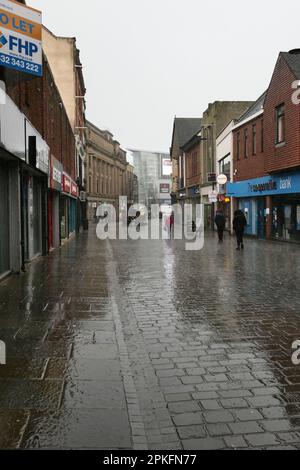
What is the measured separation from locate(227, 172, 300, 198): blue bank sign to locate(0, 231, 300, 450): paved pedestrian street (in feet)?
42.2

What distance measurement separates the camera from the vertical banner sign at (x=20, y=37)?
A: 10242 millimetres

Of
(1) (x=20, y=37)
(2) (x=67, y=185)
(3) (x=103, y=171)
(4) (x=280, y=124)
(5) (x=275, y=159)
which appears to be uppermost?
(3) (x=103, y=171)

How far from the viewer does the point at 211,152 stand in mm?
41969

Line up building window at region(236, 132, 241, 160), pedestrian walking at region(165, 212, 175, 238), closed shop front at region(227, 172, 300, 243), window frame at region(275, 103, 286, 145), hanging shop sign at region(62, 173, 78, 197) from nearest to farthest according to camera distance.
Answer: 1. closed shop front at region(227, 172, 300, 243)
2. window frame at region(275, 103, 286, 145)
3. hanging shop sign at region(62, 173, 78, 197)
4. building window at region(236, 132, 241, 160)
5. pedestrian walking at region(165, 212, 175, 238)

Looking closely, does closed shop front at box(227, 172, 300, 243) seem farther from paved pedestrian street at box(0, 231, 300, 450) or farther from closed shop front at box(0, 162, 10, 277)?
closed shop front at box(0, 162, 10, 277)

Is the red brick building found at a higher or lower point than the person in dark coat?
higher

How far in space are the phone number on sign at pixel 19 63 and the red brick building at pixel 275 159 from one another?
13.7 metres

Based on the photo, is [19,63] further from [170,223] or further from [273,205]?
[170,223]

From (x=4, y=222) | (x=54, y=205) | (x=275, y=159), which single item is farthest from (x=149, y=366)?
(x=275, y=159)

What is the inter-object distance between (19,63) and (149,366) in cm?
779

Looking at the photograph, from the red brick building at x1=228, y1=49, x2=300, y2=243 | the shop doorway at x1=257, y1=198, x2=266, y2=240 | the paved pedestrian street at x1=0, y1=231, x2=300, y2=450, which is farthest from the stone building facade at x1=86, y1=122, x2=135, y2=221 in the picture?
the paved pedestrian street at x1=0, y1=231, x2=300, y2=450

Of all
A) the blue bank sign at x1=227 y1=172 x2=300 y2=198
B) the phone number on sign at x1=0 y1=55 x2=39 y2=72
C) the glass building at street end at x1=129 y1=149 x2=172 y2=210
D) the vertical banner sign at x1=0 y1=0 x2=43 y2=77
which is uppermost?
the glass building at street end at x1=129 y1=149 x2=172 y2=210

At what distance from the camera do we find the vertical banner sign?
10.2 m

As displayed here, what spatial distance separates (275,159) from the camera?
24.6m
